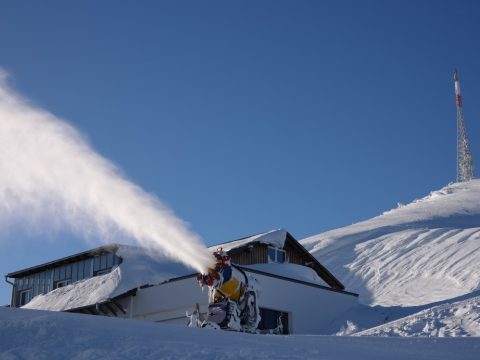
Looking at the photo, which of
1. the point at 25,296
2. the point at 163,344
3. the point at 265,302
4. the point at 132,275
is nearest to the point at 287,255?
the point at 265,302

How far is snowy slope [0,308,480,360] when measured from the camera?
932cm

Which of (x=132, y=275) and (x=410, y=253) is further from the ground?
(x=410, y=253)

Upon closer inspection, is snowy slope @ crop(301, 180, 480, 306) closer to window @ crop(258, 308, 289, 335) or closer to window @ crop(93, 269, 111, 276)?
window @ crop(258, 308, 289, 335)

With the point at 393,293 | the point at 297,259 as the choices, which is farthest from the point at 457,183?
the point at 297,259

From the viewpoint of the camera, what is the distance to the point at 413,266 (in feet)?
157

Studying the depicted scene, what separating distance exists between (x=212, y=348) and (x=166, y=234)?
443 inches

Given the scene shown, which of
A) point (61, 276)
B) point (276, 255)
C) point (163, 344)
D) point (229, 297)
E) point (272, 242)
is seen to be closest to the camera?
point (163, 344)

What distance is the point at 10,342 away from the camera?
938 centimetres

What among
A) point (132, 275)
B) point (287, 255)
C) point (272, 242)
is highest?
point (272, 242)

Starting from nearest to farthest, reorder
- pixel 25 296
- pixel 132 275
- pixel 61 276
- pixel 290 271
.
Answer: pixel 132 275 < pixel 290 271 < pixel 61 276 < pixel 25 296

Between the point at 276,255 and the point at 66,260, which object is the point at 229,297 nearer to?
the point at 276,255

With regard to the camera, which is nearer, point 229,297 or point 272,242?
point 229,297

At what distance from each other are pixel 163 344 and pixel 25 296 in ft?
97.6

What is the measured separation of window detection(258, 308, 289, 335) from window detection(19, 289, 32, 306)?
1392cm
